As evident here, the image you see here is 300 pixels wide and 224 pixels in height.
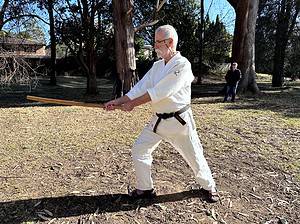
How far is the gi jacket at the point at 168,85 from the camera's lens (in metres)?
3.40

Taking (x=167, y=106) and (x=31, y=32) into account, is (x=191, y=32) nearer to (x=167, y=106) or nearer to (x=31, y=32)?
(x=31, y=32)

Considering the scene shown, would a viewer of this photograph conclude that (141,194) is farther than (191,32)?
No

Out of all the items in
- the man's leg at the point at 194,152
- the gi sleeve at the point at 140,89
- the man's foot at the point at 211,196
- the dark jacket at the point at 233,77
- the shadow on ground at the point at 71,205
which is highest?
the gi sleeve at the point at 140,89

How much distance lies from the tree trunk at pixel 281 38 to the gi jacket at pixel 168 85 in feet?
64.2

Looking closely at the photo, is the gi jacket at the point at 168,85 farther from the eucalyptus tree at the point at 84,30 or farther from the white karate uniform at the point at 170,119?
the eucalyptus tree at the point at 84,30

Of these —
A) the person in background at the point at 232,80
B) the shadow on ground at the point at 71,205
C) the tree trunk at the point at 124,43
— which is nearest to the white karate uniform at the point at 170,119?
the shadow on ground at the point at 71,205

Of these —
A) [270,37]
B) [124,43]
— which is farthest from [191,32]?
[124,43]

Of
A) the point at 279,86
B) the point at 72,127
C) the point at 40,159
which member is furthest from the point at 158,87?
the point at 279,86

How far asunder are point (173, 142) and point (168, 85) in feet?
2.24

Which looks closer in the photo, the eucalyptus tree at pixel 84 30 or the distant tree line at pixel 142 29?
the distant tree line at pixel 142 29

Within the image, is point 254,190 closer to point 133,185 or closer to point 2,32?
point 133,185

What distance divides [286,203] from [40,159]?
338cm

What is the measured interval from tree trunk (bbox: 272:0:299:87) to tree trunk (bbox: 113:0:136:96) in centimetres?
1250

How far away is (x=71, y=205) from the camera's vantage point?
3824 mm
